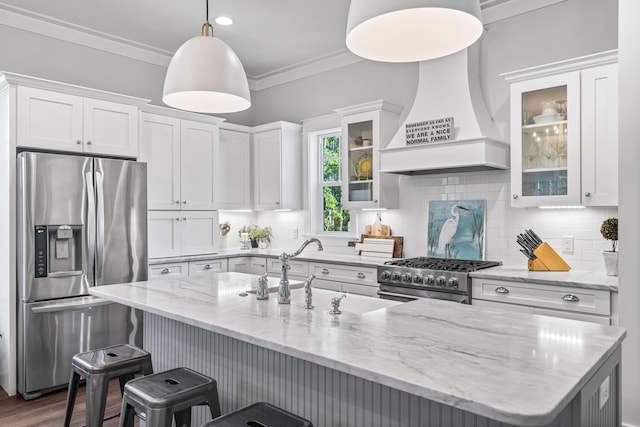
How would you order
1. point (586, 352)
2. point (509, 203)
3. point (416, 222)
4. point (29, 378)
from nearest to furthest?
point (586, 352) < point (29, 378) < point (509, 203) < point (416, 222)

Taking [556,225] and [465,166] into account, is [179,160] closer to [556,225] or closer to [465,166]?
[465,166]

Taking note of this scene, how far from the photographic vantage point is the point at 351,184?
14.8 ft

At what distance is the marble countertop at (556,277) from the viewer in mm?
2838

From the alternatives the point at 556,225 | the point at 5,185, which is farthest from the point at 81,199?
the point at 556,225

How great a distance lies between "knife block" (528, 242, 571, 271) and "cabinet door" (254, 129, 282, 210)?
2812mm

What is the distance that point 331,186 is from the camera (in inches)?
208

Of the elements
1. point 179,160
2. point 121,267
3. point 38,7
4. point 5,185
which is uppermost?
point 38,7

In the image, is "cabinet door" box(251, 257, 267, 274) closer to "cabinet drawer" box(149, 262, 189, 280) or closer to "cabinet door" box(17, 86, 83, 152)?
"cabinet drawer" box(149, 262, 189, 280)

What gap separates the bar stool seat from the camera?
5.31 ft

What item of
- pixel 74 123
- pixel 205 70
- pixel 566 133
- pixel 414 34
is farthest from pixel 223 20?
pixel 566 133

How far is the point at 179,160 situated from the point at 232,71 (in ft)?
8.46

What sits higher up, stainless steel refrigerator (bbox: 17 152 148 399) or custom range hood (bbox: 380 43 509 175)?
custom range hood (bbox: 380 43 509 175)

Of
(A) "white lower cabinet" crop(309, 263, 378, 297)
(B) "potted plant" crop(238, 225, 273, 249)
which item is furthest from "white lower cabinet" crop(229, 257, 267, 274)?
(A) "white lower cabinet" crop(309, 263, 378, 297)

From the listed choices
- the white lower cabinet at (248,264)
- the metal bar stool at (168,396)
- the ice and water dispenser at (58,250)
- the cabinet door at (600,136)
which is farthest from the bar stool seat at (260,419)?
the white lower cabinet at (248,264)
